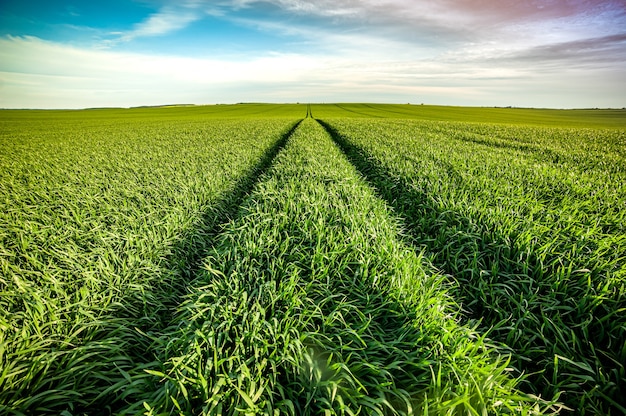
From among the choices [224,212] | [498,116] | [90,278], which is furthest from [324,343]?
[498,116]

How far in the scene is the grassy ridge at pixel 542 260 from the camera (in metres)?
3.04

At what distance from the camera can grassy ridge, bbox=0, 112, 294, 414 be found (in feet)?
8.58

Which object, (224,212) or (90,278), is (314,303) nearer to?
(90,278)

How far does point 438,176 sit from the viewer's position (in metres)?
9.37

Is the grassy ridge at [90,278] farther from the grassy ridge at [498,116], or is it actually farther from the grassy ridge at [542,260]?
the grassy ridge at [498,116]

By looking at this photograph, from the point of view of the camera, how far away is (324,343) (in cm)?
294

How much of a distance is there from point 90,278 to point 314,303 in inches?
121

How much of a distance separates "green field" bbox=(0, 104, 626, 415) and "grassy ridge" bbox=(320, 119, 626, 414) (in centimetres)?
4

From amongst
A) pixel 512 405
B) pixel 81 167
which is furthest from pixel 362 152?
pixel 512 405

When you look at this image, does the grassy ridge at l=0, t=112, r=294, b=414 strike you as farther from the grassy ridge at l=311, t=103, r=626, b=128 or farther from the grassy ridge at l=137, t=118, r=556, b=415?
the grassy ridge at l=311, t=103, r=626, b=128

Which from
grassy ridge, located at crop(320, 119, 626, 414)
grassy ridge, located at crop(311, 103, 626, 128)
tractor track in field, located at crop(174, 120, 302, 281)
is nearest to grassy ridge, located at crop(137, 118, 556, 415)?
grassy ridge, located at crop(320, 119, 626, 414)

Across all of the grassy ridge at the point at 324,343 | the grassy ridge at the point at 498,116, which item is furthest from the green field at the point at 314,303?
the grassy ridge at the point at 498,116

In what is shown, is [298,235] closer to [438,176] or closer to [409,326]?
[409,326]

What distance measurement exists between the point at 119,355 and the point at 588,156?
789 inches
